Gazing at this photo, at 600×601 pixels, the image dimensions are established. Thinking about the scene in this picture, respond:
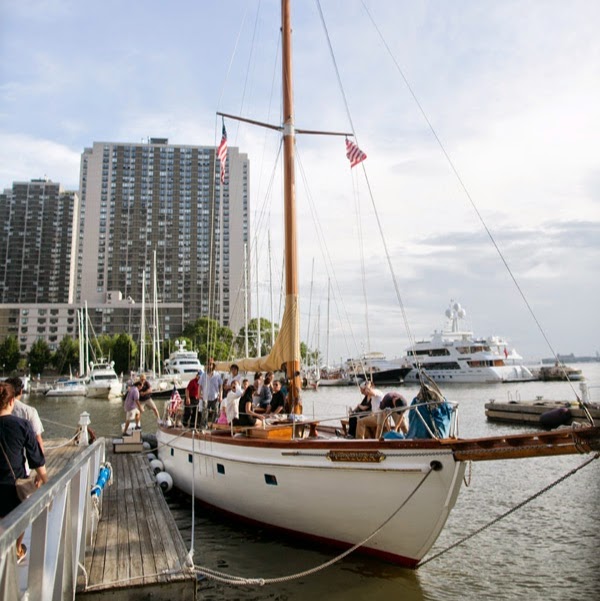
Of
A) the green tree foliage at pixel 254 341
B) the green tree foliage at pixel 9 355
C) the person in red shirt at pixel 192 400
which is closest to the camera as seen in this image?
the person in red shirt at pixel 192 400

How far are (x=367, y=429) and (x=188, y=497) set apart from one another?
5368 mm

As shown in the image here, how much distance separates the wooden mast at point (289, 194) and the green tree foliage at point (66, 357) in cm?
8583

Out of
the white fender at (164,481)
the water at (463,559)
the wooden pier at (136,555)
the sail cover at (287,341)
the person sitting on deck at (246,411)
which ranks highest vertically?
the sail cover at (287,341)

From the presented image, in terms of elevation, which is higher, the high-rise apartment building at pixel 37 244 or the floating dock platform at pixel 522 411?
the high-rise apartment building at pixel 37 244

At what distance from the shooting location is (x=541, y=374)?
75.7 m

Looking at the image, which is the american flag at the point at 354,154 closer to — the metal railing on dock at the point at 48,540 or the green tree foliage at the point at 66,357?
the metal railing on dock at the point at 48,540

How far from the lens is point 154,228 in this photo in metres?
123

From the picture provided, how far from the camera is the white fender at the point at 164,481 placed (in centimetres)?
1152

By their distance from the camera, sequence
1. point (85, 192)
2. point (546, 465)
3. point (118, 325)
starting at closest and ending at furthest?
point (546, 465) → point (118, 325) → point (85, 192)

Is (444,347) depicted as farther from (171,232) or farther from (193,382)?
(171,232)

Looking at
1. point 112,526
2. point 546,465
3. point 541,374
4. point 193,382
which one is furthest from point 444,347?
point 112,526

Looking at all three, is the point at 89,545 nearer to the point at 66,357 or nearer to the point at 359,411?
the point at 359,411

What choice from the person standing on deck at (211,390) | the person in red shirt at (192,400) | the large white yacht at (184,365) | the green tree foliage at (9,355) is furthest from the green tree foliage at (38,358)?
the person standing on deck at (211,390)

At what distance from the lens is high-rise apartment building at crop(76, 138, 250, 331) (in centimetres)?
12138
